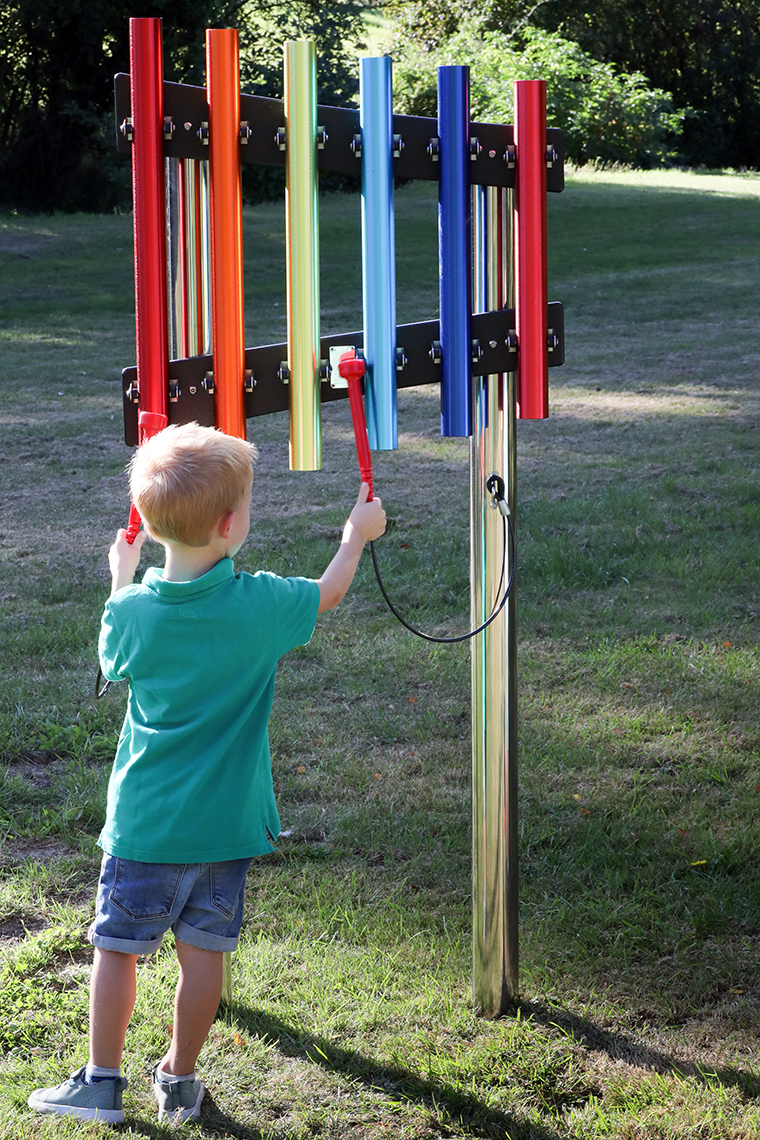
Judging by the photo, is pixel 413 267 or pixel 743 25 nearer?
pixel 413 267

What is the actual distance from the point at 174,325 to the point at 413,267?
12169 millimetres

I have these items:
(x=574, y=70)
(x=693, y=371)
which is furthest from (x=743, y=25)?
(x=693, y=371)

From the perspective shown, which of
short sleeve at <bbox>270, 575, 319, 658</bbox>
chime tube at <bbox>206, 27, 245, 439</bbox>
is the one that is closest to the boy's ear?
short sleeve at <bbox>270, 575, 319, 658</bbox>

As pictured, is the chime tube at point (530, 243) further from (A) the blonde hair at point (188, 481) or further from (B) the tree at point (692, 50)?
(B) the tree at point (692, 50)

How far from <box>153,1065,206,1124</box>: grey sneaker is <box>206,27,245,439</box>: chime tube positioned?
1.27 metres

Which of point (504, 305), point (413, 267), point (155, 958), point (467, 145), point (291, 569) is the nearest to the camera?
point (467, 145)

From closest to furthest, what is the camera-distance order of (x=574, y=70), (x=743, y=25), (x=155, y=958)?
(x=155, y=958), (x=574, y=70), (x=743, y=25)

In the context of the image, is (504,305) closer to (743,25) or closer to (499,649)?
(499,649)

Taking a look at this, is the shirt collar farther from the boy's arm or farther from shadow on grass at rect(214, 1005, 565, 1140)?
shadow on grass at rect(214, 1005, 565, 1140)

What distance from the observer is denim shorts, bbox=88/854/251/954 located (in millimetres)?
2143

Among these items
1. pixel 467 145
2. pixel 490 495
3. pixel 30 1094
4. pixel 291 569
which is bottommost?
pixel 30 1094

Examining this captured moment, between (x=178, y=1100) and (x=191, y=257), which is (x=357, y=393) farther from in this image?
(x=178, y=1100)

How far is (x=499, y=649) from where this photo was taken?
2.55 metres

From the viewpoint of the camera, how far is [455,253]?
235 centimetres
